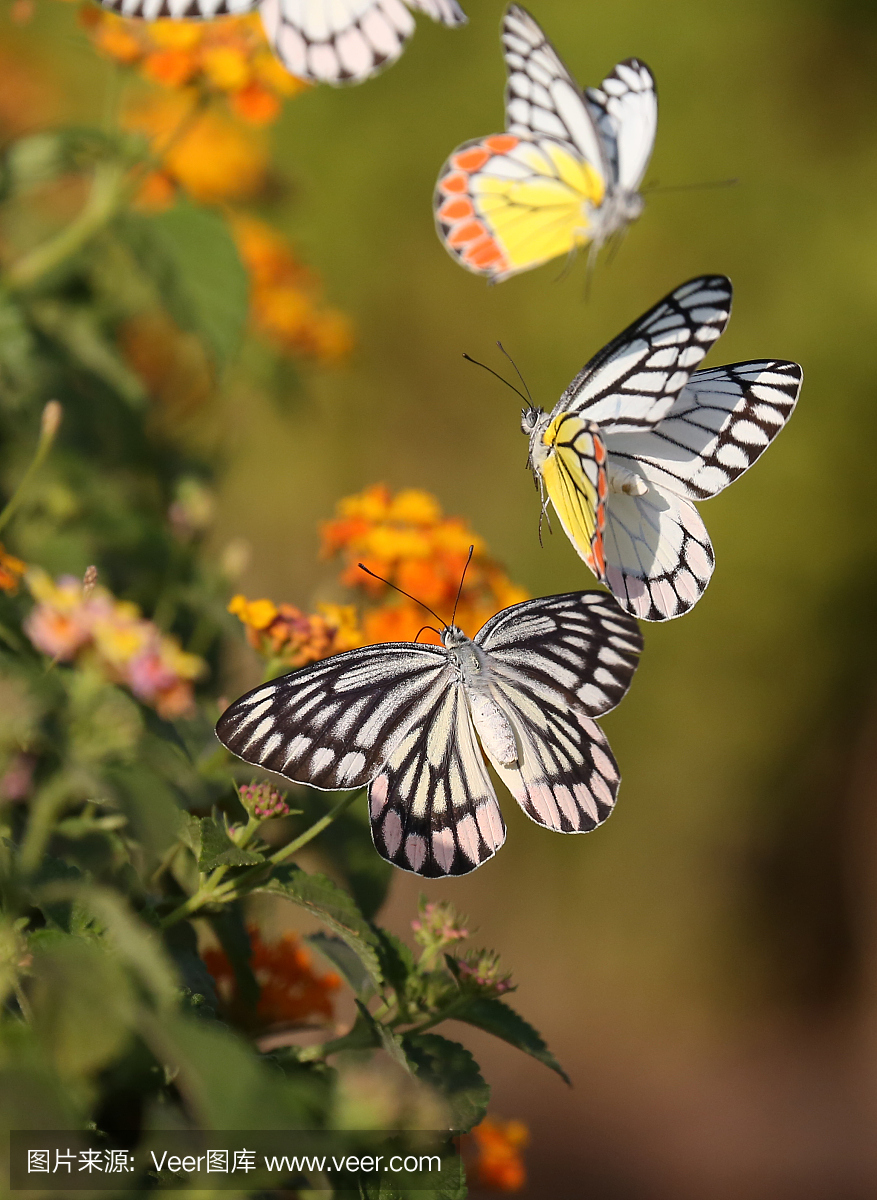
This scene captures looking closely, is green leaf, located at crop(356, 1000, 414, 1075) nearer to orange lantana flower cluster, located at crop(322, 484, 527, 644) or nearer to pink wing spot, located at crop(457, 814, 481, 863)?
pink wing spot, located at crop(457, 814, 481, 863)

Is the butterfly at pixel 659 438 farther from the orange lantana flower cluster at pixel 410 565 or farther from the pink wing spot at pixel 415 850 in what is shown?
the pink wing spot at pixel 415 850

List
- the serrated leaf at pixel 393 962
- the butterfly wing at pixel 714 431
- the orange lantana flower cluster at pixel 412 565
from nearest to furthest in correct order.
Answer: the serrated leaf at pixel 393 962, the butterfly wing at pixel 714 431, the orange lantana flower cluster at pixel 412 565

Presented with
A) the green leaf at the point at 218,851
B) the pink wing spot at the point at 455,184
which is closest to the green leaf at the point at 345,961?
the green leaf at the point at 218,851

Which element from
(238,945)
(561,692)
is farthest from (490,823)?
(238,945)

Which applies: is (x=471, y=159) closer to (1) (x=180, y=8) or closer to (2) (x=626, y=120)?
(2) (x=626, y=120)

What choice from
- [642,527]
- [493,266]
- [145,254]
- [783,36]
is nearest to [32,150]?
[145,254]
